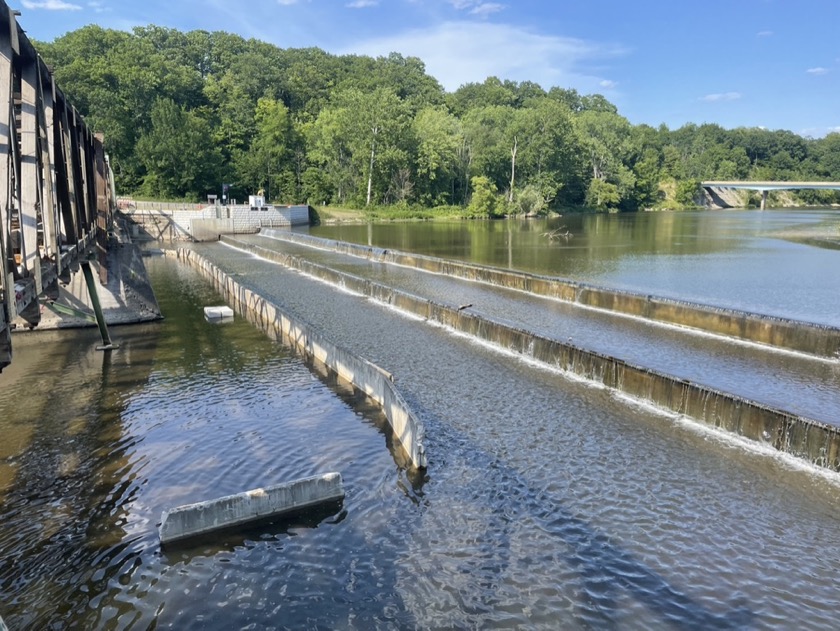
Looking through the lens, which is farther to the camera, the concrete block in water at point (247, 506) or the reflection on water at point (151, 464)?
the concrete block in water at point (247, 506)

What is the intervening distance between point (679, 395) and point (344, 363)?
8350mm

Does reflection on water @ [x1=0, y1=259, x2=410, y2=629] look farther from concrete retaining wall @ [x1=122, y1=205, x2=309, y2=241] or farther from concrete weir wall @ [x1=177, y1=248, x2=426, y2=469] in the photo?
concrete retaining wall @ [x1=122, y1=205, x2=309, y2=241]

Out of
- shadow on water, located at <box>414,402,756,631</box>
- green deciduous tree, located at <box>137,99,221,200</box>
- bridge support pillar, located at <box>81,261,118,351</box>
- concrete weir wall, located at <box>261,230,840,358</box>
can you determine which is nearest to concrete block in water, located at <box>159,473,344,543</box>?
shadow on water, located at <box>414,402,756,631</box>

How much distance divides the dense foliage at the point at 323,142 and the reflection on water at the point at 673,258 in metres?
24.4

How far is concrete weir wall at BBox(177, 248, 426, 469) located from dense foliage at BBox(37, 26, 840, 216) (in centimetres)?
6121

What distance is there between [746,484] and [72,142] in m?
19.8

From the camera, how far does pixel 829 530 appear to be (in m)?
8.71

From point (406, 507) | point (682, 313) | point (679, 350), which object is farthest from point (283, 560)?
point (682, 313)

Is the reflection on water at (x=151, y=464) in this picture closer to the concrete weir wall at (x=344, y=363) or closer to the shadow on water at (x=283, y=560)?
the shadow on water at (x=283, y=560)

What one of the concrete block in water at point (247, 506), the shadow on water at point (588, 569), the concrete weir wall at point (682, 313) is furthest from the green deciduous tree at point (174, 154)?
the shadow on water at point (588, 569)

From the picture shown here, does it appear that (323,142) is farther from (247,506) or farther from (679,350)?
(247,506)

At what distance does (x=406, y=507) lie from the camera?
9.43 m

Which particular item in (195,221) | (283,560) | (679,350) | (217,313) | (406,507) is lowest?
(283,560)

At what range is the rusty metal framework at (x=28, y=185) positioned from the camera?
325 inches
